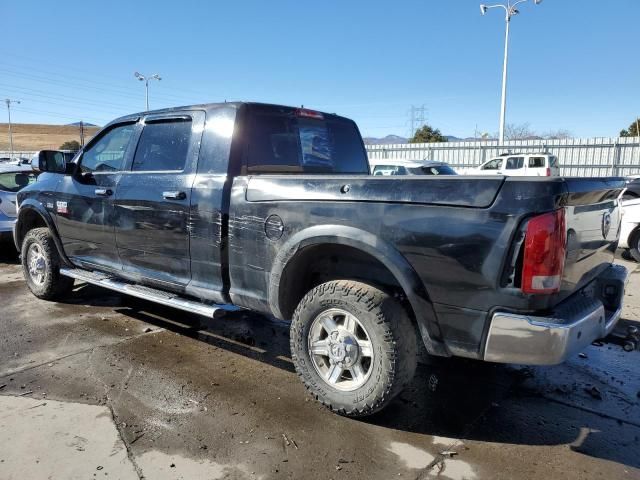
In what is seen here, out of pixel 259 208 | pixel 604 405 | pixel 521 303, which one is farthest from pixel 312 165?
pixel 604 405

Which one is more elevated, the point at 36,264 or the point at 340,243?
the point at 340,243

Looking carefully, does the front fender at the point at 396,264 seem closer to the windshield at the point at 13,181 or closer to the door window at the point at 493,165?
the windshield at the point at 13,181

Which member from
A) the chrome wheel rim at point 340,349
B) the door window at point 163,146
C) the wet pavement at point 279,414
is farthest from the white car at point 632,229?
the door window at point 163,146

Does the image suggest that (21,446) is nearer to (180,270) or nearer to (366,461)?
(180,270)

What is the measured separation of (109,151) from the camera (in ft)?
15.9

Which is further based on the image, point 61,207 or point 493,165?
point 493,165

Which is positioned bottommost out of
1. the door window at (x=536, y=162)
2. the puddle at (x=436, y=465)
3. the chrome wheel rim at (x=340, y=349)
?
the puddle at (x=436, y=465)

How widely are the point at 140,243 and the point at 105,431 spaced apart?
5.58 ft

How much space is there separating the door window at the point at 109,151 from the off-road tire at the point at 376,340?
2.55 m

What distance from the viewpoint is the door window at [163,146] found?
4.10 meters

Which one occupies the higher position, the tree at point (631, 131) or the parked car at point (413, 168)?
the tree at point (631, 131)

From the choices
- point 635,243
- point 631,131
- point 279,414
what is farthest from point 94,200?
point 631,131

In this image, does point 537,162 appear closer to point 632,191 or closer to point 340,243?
point 632,191

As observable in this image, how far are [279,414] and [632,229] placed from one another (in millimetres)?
7719
